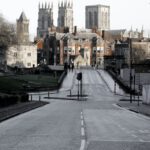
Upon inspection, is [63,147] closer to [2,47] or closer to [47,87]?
[47,87]

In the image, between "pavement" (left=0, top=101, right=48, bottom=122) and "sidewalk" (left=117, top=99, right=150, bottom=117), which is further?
"sidewalk" (left=117, top=99, right=150, bottom=117)

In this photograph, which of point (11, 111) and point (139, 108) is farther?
point (139, 108)

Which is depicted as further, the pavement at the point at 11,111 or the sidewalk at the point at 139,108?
the sidewalk at the point at 139,108

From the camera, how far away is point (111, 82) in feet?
390

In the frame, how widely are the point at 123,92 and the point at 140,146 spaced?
273 feet

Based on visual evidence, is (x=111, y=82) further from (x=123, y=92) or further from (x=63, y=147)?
(x=63, y=147)

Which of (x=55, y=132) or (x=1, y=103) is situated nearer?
(x=55, y=132)

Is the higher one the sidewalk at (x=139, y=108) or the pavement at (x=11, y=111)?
the pavement at (x=11, y=111)

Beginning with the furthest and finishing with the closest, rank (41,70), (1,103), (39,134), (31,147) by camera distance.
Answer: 1. (41,70)
2. (1,103)
3. (39,134)
4. (31,147)

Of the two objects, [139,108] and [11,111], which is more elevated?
[11,111]

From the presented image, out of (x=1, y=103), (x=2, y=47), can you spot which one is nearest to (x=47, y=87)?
(x=2, y=47)

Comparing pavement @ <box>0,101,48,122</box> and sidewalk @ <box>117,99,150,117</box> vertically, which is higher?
pavement @ <box>0,101,48,122</box>

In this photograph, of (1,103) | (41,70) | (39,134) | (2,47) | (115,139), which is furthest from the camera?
(41,70)

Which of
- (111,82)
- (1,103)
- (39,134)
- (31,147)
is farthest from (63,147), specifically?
(111,82)
